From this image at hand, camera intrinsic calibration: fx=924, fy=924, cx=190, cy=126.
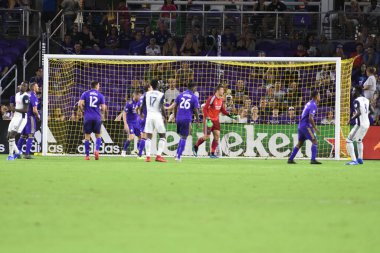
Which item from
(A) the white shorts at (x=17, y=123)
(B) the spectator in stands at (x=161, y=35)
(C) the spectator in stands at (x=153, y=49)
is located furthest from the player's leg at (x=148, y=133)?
(B) the spectator in stands at (x=161, y=35)

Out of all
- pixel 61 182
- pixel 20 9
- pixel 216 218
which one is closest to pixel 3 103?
pixel 20 9

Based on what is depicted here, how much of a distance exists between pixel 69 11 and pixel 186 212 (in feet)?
71.9

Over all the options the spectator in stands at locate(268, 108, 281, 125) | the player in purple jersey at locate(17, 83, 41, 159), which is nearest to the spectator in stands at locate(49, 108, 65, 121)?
the player in purple jersey at locate(17, 83, 41, 159)

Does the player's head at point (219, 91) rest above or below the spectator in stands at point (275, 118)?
above

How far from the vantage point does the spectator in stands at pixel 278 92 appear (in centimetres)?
2767

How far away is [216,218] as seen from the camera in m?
10.7

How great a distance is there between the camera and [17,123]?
23766 millimetres

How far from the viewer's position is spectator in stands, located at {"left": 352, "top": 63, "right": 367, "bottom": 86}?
93.7ft

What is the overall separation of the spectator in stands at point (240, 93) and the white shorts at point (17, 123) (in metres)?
7.23

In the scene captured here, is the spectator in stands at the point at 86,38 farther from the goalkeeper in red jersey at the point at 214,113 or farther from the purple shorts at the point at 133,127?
the goalkeeper in red jersey at the point at 214,113

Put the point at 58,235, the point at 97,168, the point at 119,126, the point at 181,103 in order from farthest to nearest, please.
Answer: the point at 119,126
the point at 181,103
the point at 97,168
the point at 58,235

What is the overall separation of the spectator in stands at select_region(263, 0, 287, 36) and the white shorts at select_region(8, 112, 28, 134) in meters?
10.7

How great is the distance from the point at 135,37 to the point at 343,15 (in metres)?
7.11

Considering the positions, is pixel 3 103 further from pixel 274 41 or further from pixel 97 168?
pixel 97 168
